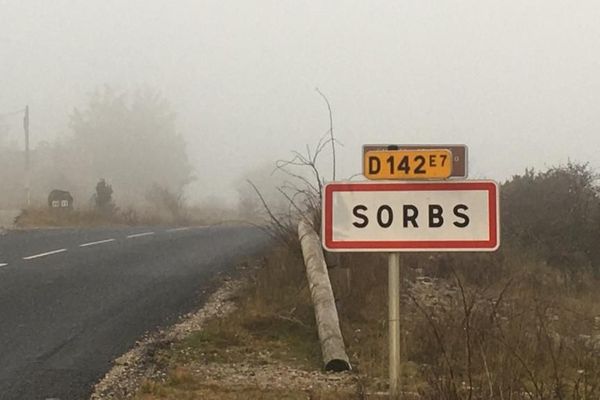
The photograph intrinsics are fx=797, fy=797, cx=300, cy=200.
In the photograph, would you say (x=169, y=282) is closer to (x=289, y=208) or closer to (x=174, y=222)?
(x=289, y=208)

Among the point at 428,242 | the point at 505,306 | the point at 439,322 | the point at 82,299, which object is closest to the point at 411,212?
the point at 428,242

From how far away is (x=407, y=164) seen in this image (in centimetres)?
436

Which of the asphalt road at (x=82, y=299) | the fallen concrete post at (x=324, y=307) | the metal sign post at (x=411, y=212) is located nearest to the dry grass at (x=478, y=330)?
the fallen concrete post at (x=324, y=307)

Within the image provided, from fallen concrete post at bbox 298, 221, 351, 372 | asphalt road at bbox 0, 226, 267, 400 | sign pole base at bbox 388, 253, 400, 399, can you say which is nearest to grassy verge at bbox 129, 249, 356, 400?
fallen concrete post at bbox 298, 221, 351, 372

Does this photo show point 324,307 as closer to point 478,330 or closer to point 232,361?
point 232,361

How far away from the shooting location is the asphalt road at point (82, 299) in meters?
6.12

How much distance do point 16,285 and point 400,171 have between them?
727cm

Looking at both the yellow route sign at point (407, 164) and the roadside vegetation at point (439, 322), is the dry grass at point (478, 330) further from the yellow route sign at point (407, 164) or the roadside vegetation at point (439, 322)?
the yellow route sign at point (407, 164)

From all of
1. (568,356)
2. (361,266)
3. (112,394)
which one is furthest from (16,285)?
(568,356)

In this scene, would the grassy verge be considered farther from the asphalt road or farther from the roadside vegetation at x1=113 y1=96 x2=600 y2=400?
the asphalt road

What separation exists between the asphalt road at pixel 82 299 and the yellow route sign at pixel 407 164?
2685mm

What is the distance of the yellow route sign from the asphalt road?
106 inches

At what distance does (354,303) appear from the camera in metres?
8.48

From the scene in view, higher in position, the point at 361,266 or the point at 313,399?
the point at 361,266
